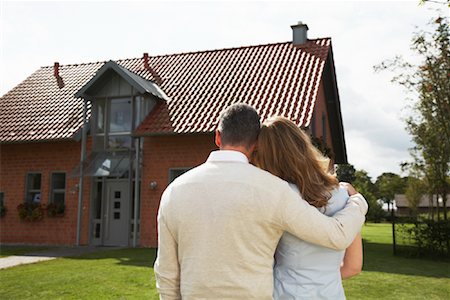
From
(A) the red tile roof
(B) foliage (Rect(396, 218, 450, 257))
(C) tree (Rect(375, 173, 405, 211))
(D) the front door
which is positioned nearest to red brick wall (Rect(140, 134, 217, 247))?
(A) the red tile roof

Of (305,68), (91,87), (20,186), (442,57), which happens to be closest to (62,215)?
(20,186)

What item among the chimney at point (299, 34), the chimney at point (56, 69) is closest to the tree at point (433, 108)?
the chimney at point (299, 34)

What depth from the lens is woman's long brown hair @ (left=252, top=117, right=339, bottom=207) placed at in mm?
2084

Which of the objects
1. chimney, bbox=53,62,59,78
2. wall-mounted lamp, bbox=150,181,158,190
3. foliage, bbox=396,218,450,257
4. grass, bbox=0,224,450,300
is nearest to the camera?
grass, bbox=0,224,450,300

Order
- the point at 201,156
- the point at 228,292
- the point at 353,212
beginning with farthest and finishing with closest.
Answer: the point at 201,156 → the point at 353,212 → the point at 228,292

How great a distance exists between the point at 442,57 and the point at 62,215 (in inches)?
545

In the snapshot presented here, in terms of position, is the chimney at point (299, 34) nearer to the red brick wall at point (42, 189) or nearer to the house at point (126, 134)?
the house at point (126, 134)

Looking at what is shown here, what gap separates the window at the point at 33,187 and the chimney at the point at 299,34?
1075 centimetres

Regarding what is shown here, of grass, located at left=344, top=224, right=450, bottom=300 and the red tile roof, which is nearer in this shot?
grass, located at left=344, top=224, right=450, bottom=300

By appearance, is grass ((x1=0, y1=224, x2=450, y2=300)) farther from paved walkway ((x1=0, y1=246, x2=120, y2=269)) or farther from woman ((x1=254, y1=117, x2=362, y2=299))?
woman ((x1=254, y1=117, x2=362, y2=299))

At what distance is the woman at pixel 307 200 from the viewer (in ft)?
6.66

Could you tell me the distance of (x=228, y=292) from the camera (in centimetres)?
189

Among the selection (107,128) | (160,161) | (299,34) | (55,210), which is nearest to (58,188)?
(55,210)

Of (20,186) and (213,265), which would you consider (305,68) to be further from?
(213,265)
